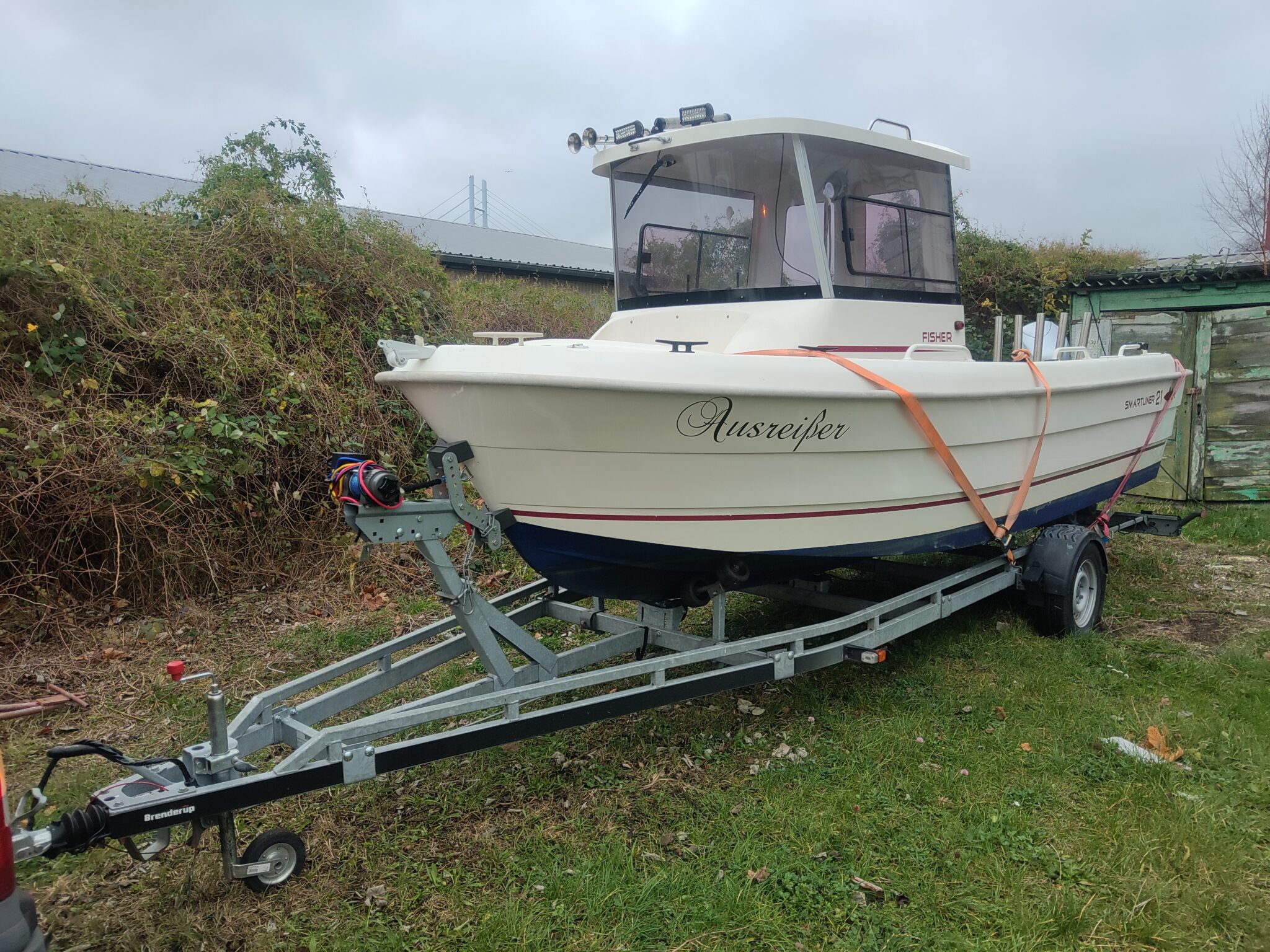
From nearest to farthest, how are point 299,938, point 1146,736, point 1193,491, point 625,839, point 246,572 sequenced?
1. point 299,938
2. point 625,839
3. point 1146,736
4. point 246,572
5. point 1193,491

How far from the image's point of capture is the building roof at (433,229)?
30.7 feet

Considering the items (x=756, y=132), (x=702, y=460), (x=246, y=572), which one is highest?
(x=756, y=132)

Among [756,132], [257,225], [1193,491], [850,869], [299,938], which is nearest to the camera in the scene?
[299,938]

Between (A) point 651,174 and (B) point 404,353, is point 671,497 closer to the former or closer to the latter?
(B) point 404,353

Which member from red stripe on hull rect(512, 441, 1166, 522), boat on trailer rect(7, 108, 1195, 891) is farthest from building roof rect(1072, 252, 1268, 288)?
red stripe on hull rect(512, 441, 1166, 522)

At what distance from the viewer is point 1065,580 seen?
452cm

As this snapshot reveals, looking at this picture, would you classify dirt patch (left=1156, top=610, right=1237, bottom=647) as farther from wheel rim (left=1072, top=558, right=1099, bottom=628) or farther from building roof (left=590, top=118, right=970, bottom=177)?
building roof (left=590, top=118, right=970, bottom=177)

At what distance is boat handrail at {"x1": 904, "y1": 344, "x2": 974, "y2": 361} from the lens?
3.85 metres

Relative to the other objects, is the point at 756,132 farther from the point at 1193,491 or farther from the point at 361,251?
the point at 1193,491

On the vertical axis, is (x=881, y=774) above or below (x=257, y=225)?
below

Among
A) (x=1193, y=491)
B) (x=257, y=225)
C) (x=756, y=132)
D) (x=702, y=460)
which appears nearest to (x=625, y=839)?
(x=702, y=460)

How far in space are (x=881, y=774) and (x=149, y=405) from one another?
16.2 feet

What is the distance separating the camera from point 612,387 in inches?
108

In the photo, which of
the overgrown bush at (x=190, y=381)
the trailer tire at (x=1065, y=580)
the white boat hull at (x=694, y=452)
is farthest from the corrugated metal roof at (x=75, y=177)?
the trailer tire at (x=1065, y=580)
